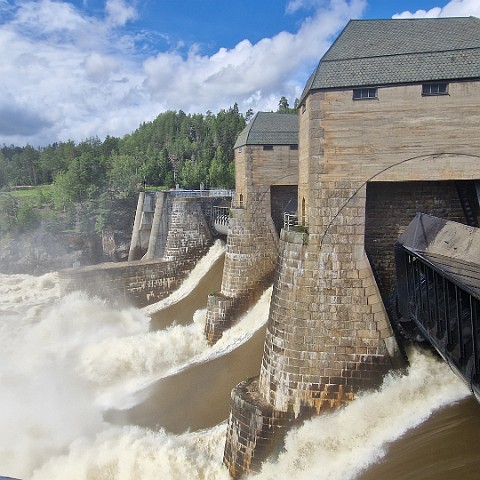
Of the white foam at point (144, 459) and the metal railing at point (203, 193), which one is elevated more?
the metal railing at point (203, 193)

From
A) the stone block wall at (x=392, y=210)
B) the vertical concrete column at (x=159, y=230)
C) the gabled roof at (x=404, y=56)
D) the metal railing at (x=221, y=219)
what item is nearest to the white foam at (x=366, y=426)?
the stone block wall at (x=392, y=210)

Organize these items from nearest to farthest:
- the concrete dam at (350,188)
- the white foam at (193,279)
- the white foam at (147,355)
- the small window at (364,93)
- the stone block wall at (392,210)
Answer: the concrete dam at (350,188) → the small window at (364,93) → the stone block wall at (392,210) → the white foam at (147,355) → the white foam at (193,279)

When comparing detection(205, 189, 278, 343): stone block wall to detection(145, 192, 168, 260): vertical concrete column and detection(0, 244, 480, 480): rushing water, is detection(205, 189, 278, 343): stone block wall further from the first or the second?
detection(145, 192, 168, 260): vertical concrete column

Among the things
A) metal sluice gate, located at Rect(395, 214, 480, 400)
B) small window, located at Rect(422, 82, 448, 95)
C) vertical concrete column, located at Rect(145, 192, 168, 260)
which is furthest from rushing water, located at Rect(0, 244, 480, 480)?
small window, located at Rect(422, 82, 448, 95)

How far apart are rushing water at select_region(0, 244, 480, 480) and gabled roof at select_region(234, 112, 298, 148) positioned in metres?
7.36

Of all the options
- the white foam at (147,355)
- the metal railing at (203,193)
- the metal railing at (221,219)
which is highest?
the metal railing at (203,193)

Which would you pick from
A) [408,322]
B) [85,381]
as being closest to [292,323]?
[408,322]

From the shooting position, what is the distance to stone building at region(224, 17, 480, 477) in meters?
10.6

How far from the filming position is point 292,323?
36.0ft

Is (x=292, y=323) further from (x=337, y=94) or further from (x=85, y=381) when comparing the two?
(x=85, y=381)

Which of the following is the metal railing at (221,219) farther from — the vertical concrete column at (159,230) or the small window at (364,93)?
the small window at (364,93)

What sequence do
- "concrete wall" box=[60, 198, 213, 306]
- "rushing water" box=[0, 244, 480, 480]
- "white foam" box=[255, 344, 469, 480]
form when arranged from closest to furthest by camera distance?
1. "rushing water" box=[0, 244, 480, 480]
2. "white foam" box=[255, 344, 469, 480]
3. "concrete wall" box=[60, 198, 213, 306]

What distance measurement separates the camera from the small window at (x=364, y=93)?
35.3ft

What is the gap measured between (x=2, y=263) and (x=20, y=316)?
16.8 m
